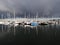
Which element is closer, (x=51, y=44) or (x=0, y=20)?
(x=51, y=44)

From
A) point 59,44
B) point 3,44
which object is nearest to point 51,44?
point 59,44

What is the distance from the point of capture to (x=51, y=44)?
23516mm

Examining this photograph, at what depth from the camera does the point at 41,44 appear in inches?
917

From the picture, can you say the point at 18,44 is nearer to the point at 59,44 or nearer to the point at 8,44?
the point at 8,44

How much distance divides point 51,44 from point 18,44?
8.80 metres

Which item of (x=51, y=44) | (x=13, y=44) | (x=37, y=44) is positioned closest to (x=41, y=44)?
(x=37, y=44)

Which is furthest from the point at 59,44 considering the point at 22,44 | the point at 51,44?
the point at 22,44

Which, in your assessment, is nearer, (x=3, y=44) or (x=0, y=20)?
(x=3, y=44)

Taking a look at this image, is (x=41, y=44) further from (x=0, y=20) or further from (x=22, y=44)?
(x=0, y=20)

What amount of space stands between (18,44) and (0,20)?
165m

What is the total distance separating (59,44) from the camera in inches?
924

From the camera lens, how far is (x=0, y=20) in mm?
178000

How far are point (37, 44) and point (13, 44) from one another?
6368 millimetres

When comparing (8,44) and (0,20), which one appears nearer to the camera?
(8,44)
